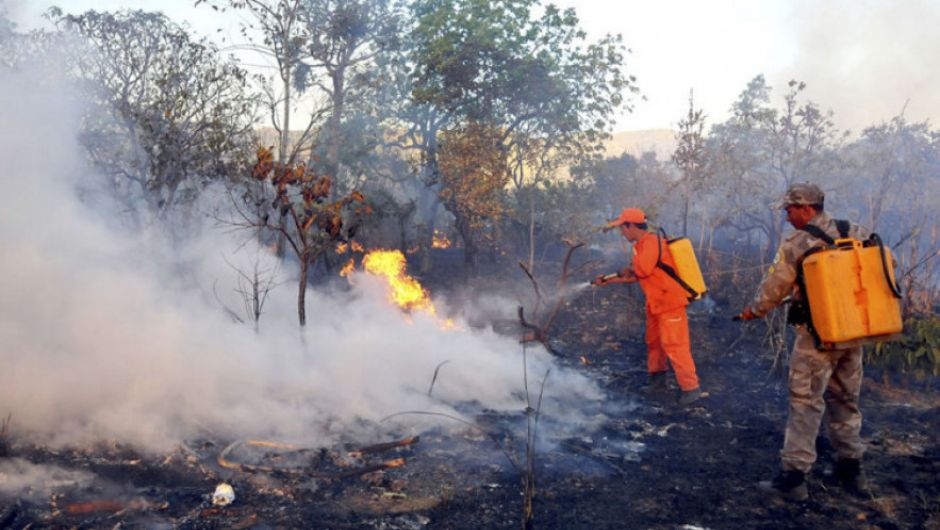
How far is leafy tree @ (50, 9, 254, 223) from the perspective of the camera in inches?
446

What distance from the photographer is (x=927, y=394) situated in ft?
21.3

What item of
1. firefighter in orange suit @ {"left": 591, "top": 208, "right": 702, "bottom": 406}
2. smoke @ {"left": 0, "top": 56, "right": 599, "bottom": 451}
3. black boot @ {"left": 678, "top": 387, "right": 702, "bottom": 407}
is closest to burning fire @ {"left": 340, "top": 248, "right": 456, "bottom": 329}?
smoke @ {"left": 0, "top": 56, "right": 599, "bottom": 451}

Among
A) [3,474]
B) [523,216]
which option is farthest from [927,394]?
[523,216]

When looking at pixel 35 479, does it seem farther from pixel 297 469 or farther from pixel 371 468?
pixel 371 468

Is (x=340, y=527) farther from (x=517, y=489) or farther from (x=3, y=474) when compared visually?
(x=3, y=474)

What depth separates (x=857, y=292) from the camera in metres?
3.81

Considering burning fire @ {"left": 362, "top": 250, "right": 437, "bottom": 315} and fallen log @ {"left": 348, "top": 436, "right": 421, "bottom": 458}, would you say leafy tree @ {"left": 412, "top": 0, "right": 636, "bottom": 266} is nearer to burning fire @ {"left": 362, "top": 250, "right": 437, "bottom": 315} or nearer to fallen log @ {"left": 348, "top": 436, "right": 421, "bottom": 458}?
burning fire @ {"left": 362, "top": 250, "right": 437, "bottom": 315}

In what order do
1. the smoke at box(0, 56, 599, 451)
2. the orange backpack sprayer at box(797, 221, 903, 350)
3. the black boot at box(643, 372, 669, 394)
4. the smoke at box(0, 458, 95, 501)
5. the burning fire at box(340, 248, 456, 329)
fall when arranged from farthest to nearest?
the burning fire at box(340, 248, 456, 329) → the black boot at box(643, 372, 669, 394) → the smoke at box(0, 56, 599, 451) → the smoke at box(0, 458, 95, 501) → the orange backpack sprayer at box(797, 221, 903, 350)

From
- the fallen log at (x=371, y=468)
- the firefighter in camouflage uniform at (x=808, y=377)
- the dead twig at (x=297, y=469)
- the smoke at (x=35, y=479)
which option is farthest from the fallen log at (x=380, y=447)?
the firefighter in camouflage uniform at (x=808, y=377)

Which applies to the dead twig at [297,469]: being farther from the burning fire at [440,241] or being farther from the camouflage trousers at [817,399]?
the burning fire at [440,241]

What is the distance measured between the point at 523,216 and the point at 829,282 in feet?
51.8

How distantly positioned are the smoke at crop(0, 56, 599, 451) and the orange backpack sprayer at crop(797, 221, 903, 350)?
117 inches

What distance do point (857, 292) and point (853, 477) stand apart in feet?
4.55

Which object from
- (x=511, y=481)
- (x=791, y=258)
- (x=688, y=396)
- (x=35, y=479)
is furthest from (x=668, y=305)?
(x=35, y=479)
